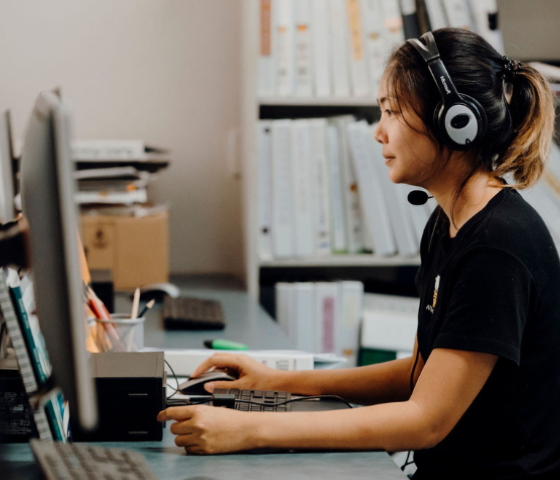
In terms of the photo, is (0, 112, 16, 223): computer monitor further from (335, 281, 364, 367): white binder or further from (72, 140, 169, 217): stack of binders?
(335, 281, 364, 367): white binder

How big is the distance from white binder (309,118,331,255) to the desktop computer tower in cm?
96

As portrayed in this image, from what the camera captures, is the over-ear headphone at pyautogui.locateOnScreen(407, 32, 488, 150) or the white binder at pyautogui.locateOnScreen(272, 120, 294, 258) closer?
the over-ear headphone at pyautogui.locateOnScreen(407, 32, 488, 150)

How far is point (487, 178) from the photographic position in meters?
0.93

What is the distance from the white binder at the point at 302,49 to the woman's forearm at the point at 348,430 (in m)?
1.11

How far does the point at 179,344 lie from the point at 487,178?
2.24 ft

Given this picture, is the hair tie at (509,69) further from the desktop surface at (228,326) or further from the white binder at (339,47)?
the white binder at (339,47)

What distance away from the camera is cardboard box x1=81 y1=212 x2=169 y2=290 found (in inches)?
66.3

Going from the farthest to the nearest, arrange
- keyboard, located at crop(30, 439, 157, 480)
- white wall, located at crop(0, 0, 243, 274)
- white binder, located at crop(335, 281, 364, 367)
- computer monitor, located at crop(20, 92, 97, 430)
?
white wall, located at crop(0, 0, 243, 274) < white binder, located at crop(335, 281, 364, 367) < keyboard, located at crop(30, 439, 157, 480) < computer monitor, located at crop(20, 92, 97, 430)

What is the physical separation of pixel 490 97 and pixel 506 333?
36cm

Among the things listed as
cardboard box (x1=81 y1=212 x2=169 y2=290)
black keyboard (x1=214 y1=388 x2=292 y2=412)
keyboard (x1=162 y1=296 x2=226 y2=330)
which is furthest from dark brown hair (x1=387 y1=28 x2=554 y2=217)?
cardboard box (x1=81 y1=212 x2=169 y2=290)

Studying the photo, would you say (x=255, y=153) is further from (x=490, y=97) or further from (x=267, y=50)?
(x=490, y=97)

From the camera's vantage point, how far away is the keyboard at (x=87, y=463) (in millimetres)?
587

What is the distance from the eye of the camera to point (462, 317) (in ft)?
2.54

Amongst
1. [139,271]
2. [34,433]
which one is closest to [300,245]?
[139,271]
